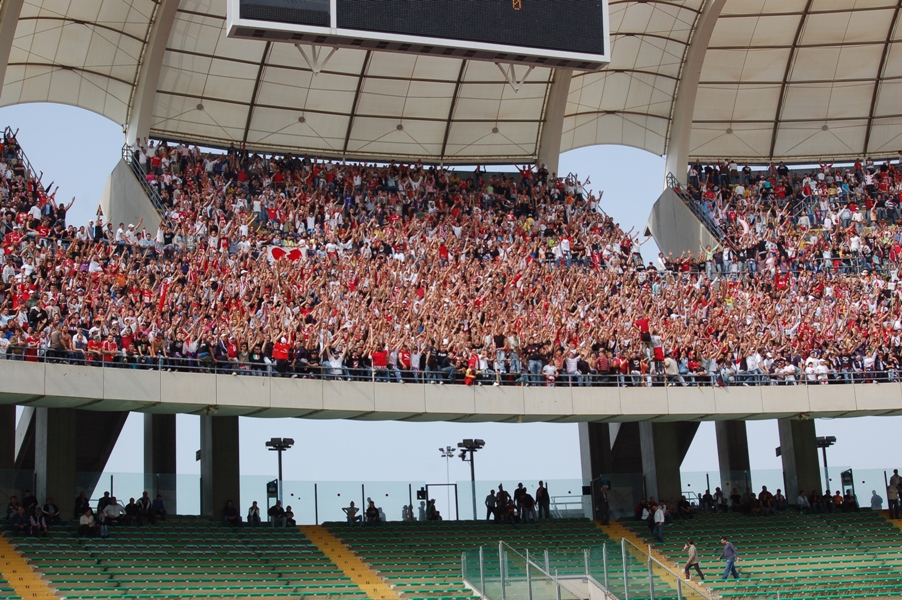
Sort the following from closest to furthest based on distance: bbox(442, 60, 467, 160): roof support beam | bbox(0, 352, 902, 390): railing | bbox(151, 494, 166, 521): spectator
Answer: bbox(0, 352, 902, 390): railing
bbox(151, 494, 166, 521): spectator
bbox(442, 60, 467, 160): roof support beam

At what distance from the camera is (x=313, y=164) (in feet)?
142

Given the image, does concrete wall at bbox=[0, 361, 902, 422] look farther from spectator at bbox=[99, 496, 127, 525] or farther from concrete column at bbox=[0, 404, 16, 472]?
concrete column at bbox=[0, 404, 16, 472]

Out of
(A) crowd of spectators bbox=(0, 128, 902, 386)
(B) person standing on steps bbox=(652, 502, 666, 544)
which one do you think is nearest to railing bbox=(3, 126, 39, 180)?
(A) crowd of spectators bbox=(0, 128, 902, 386)

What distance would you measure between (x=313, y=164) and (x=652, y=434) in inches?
575

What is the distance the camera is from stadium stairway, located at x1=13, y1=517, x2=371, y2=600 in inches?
1041

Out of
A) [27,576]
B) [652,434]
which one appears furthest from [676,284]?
[27,576]

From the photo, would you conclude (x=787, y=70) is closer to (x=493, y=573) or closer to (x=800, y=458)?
(x=800, y=458)

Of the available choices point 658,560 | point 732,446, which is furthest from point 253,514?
point 732,446

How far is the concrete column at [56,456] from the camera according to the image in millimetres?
31062

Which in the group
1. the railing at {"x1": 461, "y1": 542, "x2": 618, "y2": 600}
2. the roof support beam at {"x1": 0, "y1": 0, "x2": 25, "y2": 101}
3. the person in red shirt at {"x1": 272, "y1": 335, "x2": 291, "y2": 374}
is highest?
the roof support beam at {"x1": 0, "y1": 0, "x2": 25, "y2": 101}

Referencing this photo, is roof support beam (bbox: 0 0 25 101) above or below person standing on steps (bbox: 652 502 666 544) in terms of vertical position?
above

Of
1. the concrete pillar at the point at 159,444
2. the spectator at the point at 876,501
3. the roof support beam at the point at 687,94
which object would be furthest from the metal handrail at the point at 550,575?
the roof support beam at the point at 687,94

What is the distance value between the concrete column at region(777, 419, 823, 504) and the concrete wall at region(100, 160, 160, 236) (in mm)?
20117

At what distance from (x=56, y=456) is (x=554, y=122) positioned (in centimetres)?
2166
